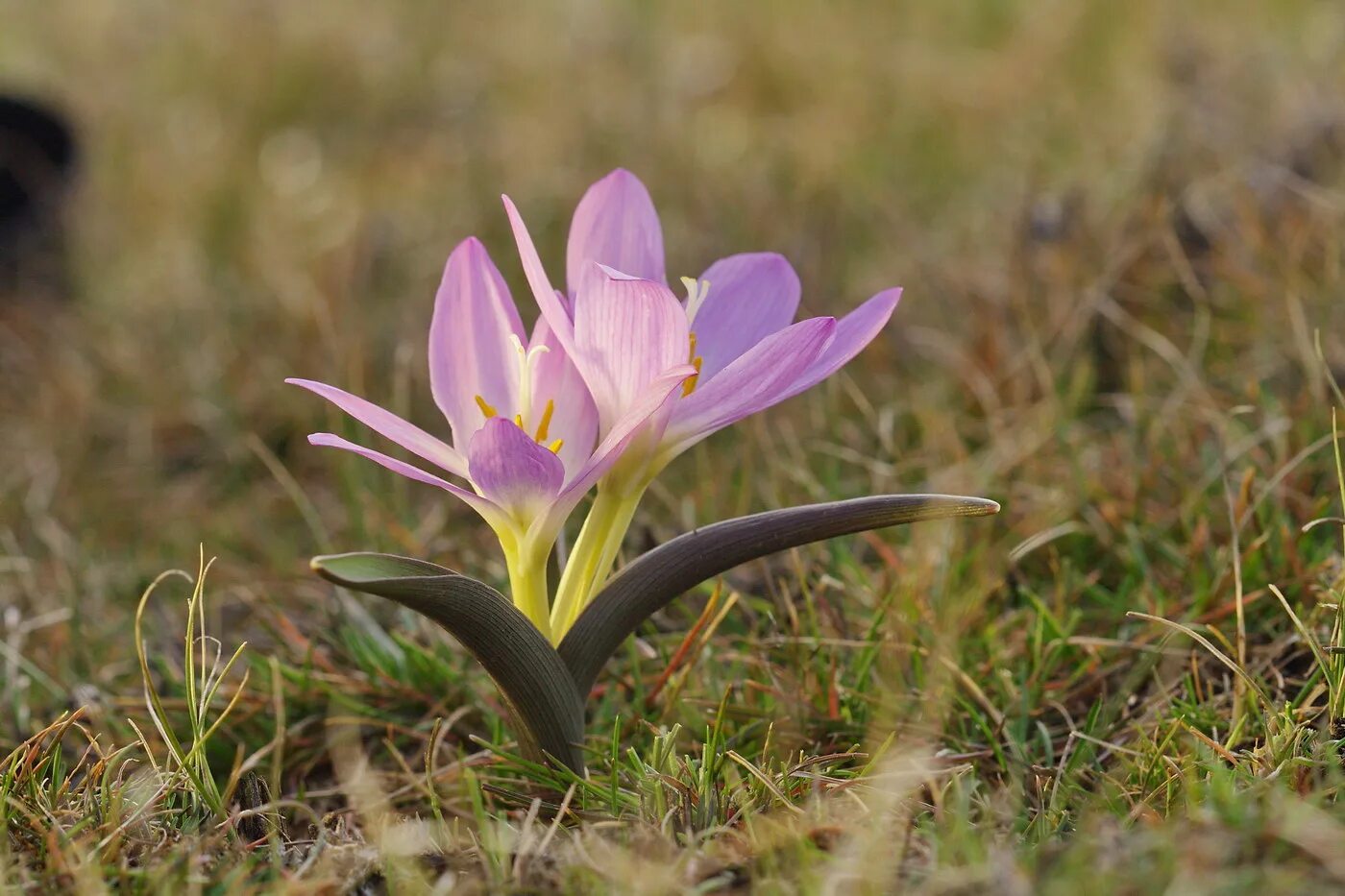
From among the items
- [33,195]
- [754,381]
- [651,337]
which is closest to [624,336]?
[651,337]

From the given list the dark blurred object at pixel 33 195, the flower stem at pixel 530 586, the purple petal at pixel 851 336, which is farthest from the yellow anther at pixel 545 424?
the dark blurred object at pixel 33 195

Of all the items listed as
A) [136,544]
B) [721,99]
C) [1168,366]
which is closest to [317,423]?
[136,544]

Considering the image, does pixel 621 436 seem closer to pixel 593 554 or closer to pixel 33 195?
pixel 593 554

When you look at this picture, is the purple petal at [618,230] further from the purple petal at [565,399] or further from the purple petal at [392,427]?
the purple petal at [392,427]

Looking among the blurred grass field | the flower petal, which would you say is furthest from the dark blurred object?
the flower petal

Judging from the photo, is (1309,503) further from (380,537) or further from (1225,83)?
(1225,83)
